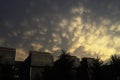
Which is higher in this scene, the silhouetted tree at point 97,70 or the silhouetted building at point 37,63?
the silhouetted building at point 37,63

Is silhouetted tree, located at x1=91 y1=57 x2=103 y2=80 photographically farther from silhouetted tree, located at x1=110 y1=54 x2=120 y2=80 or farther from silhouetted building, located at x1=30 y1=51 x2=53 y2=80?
silhouetted building, located at x1=30 y1=51 x2=53 y2=80

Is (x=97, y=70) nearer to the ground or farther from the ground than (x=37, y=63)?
nearer to the ground

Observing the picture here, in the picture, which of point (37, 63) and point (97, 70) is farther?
point (37, 63)

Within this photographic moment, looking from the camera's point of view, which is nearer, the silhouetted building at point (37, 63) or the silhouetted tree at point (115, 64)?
the silhouetted tree at point (115, 64)

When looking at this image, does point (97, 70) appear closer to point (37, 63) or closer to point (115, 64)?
point (115, 64)

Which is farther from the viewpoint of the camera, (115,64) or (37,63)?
(37,63)

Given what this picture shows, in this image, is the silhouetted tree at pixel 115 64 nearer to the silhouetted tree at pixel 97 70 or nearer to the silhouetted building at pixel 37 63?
the silhouetted tree at pixel 97 70

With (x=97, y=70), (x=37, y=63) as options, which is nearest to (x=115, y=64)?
(x=97, y=70)

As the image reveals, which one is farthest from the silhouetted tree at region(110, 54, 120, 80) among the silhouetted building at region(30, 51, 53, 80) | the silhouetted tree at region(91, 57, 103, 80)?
the silhouetted building at region(30, 51, 53, 80)

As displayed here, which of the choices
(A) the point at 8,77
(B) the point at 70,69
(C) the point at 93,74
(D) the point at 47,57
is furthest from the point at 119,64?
(D) the point at 47,57

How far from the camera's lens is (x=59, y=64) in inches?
1178

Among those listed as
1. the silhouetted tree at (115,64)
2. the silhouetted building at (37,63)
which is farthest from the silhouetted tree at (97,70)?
the silhouetted building at (37,63)

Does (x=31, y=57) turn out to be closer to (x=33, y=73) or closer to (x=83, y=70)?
(x=33, y=73)

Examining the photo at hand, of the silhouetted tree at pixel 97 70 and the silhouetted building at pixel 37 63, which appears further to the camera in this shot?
the silhouetted building at pixel 37 63
